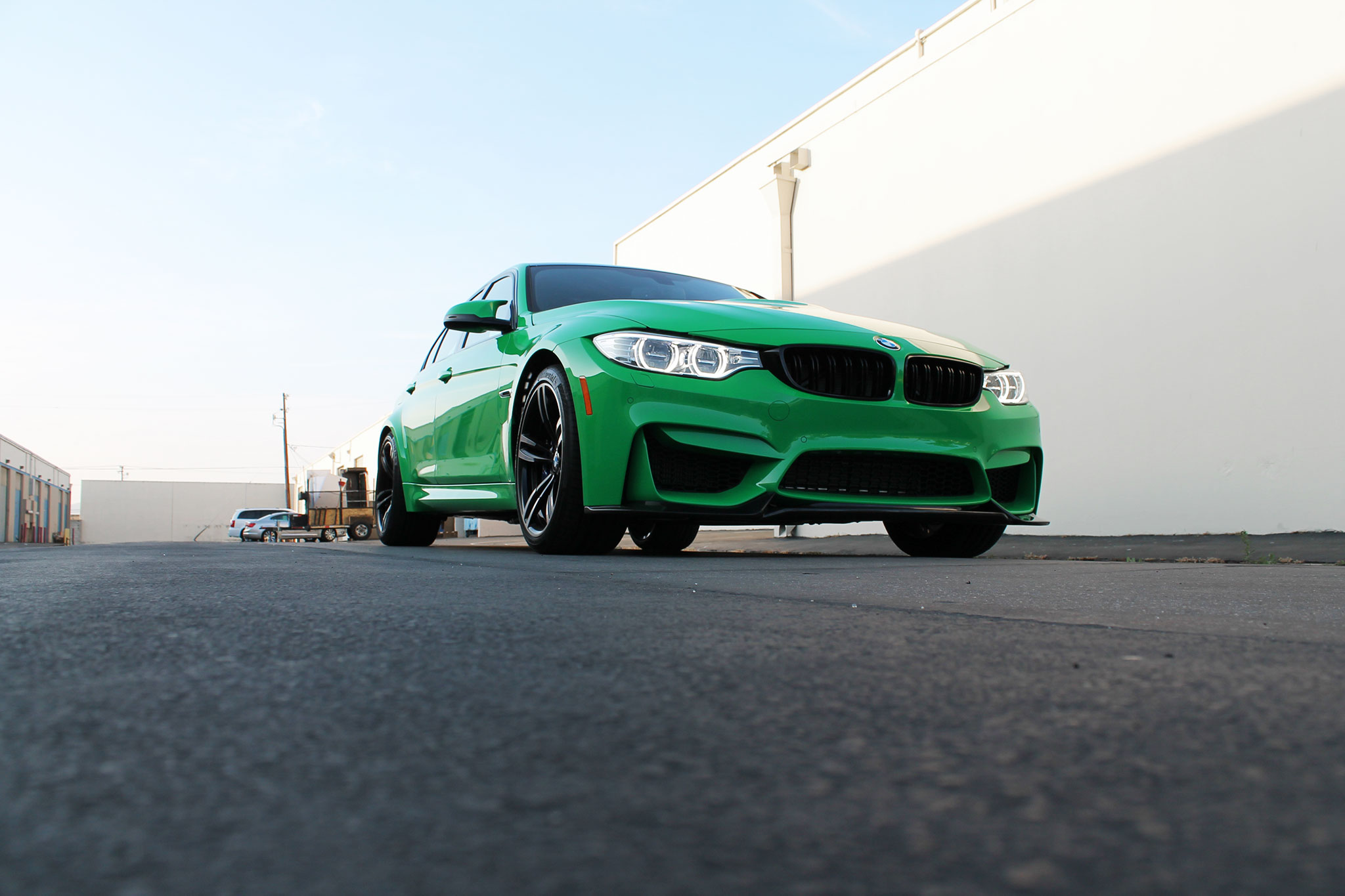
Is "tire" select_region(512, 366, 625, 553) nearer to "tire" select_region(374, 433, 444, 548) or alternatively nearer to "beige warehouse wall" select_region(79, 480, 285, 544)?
"tire" select_region(374, 433, 444, 548)

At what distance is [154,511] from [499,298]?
67844 millimetres

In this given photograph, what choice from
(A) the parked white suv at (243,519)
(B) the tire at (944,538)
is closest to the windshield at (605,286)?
(B) the tire at (944,538)

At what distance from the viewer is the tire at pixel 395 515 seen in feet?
22.7

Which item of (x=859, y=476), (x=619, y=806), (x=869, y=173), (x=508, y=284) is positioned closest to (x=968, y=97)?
(x=869, y=173)

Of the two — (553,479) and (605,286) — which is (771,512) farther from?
(605,286)

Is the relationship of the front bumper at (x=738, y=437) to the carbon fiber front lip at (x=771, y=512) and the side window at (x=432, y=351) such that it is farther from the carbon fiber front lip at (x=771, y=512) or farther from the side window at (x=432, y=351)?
the side window at (x=432, y=351)

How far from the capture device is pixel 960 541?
5.12 metres

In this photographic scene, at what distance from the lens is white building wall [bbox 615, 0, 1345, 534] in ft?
23.9

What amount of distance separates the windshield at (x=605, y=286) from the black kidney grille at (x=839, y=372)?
116cm

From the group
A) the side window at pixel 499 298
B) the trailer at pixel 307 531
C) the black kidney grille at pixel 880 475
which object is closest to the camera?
the black kidney grille at pixel 880 475

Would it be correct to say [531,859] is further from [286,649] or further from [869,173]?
[869,173]

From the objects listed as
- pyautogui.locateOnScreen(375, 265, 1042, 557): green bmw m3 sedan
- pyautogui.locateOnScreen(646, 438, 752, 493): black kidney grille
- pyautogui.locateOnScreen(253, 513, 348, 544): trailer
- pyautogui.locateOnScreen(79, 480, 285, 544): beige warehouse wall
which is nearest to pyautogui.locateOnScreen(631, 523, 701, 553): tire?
pyautogui.locateOnScreen(375, 265, 1042, 557): green bmw m3 sedan

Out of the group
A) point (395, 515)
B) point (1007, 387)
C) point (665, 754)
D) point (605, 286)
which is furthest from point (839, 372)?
point (395, 515)

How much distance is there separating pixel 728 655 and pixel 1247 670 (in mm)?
612
